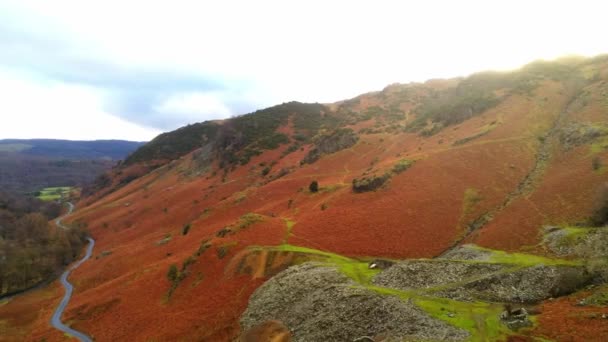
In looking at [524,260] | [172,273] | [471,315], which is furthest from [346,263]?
[172,273]

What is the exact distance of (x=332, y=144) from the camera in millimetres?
103812

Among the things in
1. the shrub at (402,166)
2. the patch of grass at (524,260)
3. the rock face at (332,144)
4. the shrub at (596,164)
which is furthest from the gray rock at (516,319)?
the rock face at (332,144)

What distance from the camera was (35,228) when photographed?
101125 millimetres

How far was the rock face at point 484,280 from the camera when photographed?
2564cm

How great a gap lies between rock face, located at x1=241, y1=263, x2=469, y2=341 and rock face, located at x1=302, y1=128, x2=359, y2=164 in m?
66.4

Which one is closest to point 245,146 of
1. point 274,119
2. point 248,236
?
point 274,119

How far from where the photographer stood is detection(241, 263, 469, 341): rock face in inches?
913

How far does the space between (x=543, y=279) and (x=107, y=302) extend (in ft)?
180

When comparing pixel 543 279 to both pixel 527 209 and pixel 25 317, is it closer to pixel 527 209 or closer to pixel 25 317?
pixel 527 209

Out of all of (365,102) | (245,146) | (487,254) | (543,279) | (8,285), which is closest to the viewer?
(543,279)

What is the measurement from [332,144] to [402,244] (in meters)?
63.4

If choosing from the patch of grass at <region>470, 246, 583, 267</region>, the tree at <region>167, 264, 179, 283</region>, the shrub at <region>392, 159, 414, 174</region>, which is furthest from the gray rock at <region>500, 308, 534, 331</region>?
the tree at <region>167, 264, 179, 283</region>

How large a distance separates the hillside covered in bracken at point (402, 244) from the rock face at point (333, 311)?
0.13 meters

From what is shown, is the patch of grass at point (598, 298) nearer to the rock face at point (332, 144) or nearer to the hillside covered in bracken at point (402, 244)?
the hillside covered in bracken at point (402, 244)
